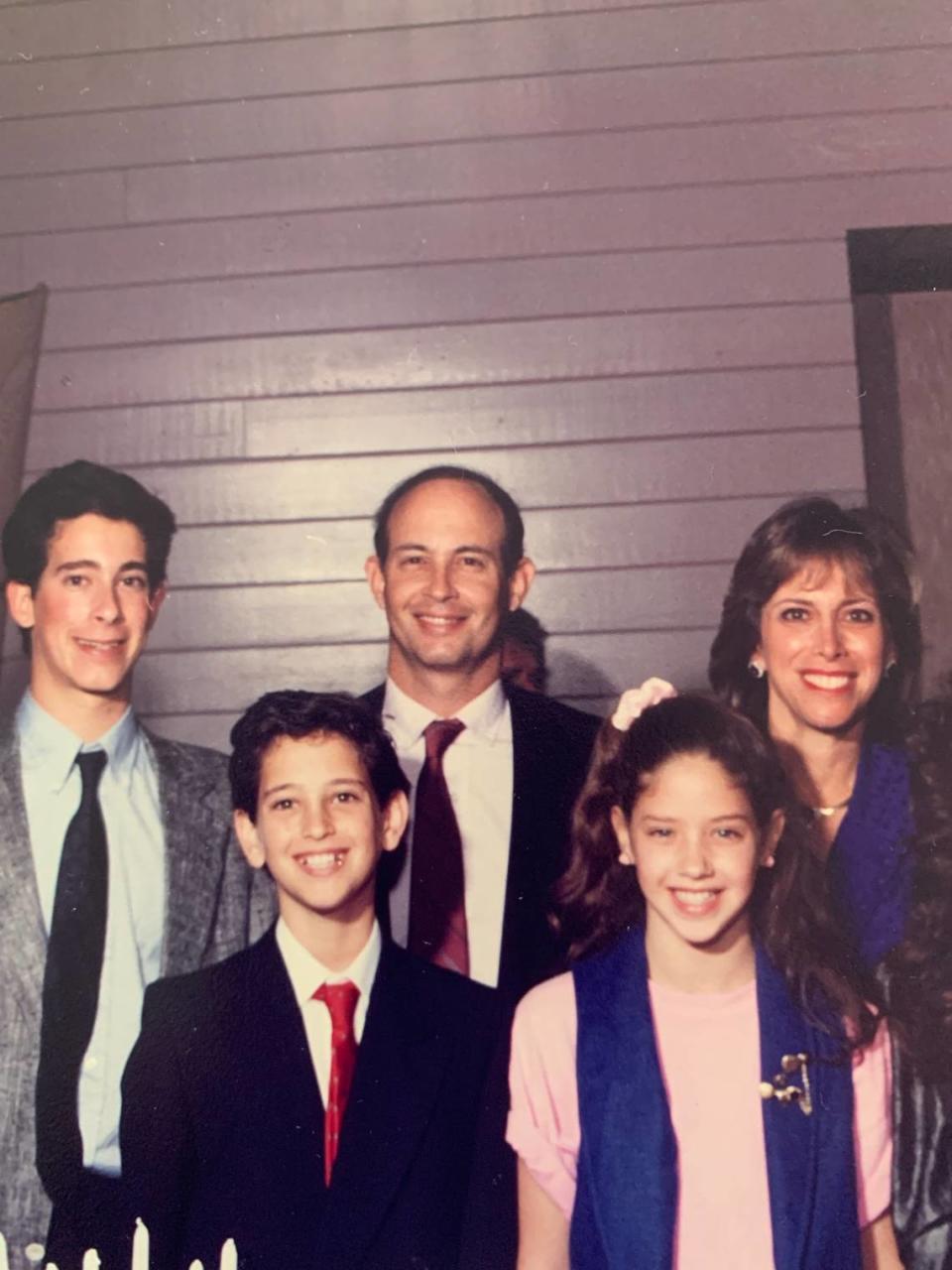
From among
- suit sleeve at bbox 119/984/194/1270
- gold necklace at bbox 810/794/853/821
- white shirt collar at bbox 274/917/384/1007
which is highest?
gold necklace at bbox 810/794/853/821

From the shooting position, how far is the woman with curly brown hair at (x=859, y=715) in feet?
6.28

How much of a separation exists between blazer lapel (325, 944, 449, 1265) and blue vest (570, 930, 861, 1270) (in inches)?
8.6

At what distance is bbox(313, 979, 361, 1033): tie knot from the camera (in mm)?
1873

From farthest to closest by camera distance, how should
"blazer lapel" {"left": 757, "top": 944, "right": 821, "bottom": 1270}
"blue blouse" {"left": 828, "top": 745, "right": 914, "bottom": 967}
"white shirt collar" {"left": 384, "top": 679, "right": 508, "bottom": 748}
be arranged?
1. "white shirt collar" {"left": 384, "top": 679, "right": 508, "bottom": 748}
2. "blue blouse" {"left": 828, "top": 745, "right": 914, "bottom": 967}
3. "blazer lapel" {"left": 757, "top": 944, "right": 821, "bottom": 1270}

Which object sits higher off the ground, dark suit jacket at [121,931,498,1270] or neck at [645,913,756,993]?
neck at [645,913,756,993]

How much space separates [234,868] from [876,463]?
3.74ft

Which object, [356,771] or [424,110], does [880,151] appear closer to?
[424,110]

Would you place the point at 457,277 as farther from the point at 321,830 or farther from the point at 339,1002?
the point at 339,1002

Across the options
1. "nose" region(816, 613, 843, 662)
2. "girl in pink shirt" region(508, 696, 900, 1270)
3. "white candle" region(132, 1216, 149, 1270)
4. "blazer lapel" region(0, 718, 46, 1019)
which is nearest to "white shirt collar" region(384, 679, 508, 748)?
"girl in pink shirt" region(508, 696, 900, 1270)

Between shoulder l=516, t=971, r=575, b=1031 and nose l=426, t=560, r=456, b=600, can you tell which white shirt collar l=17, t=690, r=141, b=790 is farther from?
shoulder l=516, t=971, r=575, b=1031

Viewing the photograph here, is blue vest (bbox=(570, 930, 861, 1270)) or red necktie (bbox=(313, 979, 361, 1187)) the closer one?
blue vest (bbox=(570, 930, 861, 1270))

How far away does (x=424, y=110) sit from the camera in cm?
214

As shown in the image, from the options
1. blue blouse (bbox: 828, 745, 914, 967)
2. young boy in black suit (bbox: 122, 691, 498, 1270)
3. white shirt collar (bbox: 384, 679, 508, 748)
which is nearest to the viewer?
young boy in black suit (bbox: 122, 691, 498, 1270)

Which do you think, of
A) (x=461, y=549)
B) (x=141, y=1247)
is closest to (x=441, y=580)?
(x=461, y=549)
